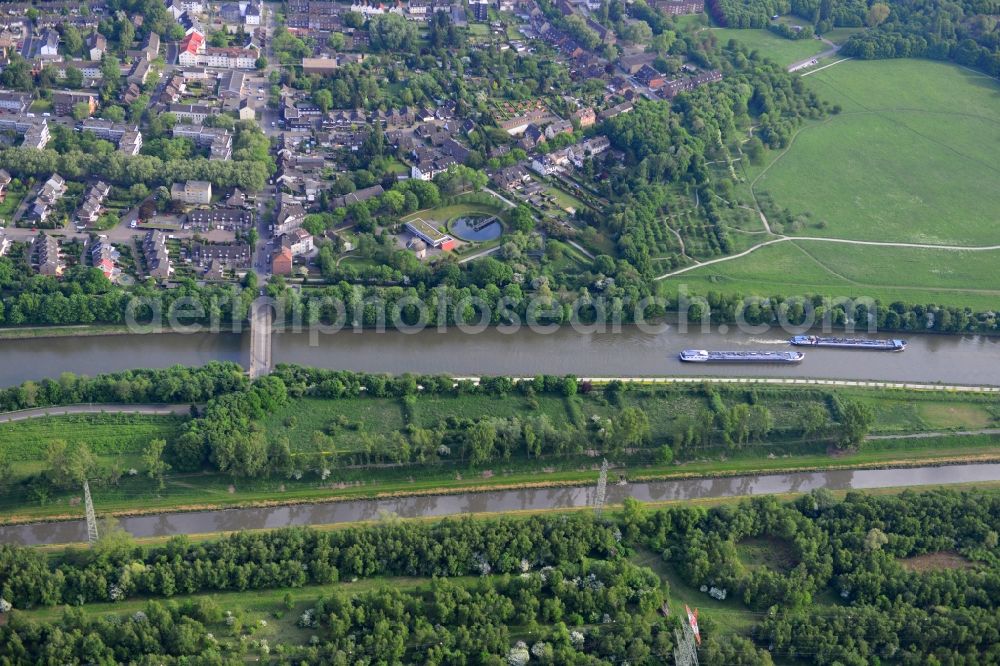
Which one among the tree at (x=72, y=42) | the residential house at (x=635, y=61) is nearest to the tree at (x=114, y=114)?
the tree at (x=72, y=42)

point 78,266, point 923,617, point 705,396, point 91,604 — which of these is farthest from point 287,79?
point 923,617

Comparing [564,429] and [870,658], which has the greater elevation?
[564,429]

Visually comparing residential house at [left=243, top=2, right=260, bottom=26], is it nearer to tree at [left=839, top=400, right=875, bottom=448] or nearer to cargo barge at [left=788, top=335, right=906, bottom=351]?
cargo barge at [left=788, top=335, right=906, bottom=351]

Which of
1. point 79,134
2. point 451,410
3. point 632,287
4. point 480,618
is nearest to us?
A: point 480,618

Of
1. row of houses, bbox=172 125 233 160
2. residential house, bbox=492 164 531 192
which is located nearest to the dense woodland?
residential house, bbox=492 164 531 192

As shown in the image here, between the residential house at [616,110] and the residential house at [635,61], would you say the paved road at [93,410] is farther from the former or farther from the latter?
the residential house at [635,61]

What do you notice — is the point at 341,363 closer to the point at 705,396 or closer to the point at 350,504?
the point at 350,504
